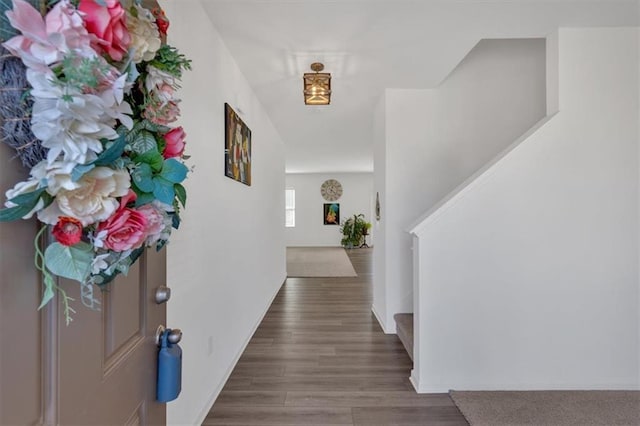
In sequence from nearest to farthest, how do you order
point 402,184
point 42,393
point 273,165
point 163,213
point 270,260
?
point 42,393 → point 163,213 → point 402,184 → point 270,260 → point 273,165

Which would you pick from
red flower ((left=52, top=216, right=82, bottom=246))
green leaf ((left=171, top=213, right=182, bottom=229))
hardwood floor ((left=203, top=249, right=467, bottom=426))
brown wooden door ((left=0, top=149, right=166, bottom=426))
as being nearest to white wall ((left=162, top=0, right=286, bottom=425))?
hardwood floor ((left=203, top=249, right=467, bottom=426))

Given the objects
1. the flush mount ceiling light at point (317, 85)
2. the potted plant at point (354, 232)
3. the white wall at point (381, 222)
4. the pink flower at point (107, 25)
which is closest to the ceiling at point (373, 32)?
the flush mount ceiling light at point (317, 85)

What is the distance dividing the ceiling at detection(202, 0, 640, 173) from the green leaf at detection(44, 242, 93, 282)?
1.76 m

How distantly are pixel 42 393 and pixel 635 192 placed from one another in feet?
10.1

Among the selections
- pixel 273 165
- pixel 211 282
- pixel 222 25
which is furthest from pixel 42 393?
pixel 273 165

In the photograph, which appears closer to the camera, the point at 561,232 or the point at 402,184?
the point at 561,232

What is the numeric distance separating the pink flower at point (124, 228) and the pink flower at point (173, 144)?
179mm

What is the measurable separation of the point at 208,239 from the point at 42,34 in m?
1.51

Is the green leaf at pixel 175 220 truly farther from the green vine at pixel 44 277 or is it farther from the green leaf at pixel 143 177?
the green vine at pixel 44 277

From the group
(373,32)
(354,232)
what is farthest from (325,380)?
(354,232)

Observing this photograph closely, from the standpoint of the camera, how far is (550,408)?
1899 mm

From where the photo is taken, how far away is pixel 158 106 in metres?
0.69

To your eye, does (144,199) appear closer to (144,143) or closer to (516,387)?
(144,143)

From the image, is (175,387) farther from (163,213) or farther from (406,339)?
(406,339)
